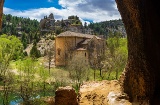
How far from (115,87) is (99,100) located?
123cm

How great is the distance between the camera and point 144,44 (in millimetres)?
9836

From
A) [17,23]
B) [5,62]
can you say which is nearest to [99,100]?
[5,62]

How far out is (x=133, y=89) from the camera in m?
11.1

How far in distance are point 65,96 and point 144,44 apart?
15343 mm

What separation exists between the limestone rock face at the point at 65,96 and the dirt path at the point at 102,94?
8421 mm

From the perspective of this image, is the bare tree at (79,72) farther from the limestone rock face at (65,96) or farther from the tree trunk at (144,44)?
the tree trunk at (144,44)

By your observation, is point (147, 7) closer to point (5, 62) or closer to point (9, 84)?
point (9, 84)

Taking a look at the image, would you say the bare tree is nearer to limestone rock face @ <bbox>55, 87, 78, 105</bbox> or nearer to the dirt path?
limestone rock face @ <bbox>55, 87, 78, 105</bbox>

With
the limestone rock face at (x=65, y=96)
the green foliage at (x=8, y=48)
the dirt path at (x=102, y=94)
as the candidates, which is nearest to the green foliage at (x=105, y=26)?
the green foliage at (x=8, y=48)

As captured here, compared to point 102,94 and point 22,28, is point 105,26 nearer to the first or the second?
point 22,28

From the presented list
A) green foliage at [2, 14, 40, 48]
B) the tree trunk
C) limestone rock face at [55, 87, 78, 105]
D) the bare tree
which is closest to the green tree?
the bare tree

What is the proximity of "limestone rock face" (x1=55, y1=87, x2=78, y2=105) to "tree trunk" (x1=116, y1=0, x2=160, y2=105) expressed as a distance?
537 inches

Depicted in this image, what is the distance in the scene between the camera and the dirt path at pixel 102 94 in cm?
1162

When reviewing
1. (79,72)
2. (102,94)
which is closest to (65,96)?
(102,94)
